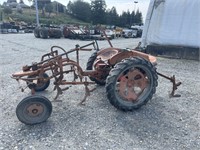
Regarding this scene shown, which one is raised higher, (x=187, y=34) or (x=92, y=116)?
(x=187, y=34)

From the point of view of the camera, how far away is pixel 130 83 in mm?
3955

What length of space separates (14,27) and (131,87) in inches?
1237

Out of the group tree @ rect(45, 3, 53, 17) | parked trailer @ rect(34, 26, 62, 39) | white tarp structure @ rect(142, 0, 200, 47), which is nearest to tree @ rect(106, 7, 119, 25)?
tree @ rect(45, 3, 53, 17)

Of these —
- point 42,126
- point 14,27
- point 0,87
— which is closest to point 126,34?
point 14,27

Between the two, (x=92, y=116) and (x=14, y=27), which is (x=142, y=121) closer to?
(x=92, y=116)

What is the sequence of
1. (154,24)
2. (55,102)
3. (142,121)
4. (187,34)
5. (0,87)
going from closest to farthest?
(142,121) < (55,102) < (0,87) < (187,34) < (154,24)

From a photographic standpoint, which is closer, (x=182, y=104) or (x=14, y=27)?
(x=182, y=104)

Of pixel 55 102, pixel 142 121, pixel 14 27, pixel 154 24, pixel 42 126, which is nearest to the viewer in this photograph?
pixel 42 126

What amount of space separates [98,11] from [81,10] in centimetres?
593

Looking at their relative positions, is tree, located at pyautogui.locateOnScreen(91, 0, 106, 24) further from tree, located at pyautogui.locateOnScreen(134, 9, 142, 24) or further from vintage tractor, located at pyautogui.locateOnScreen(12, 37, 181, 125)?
vintage tractor, located at pyautogui.locateOnScreen(12, 37, 181, 125)

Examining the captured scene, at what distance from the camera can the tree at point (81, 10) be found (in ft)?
192

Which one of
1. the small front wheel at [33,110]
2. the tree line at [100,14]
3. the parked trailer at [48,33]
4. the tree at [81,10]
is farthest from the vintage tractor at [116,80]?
the tree at [81,10]

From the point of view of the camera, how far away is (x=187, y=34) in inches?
409

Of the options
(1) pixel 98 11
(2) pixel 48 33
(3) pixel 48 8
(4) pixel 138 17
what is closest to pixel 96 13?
(1) pixel 98 11
